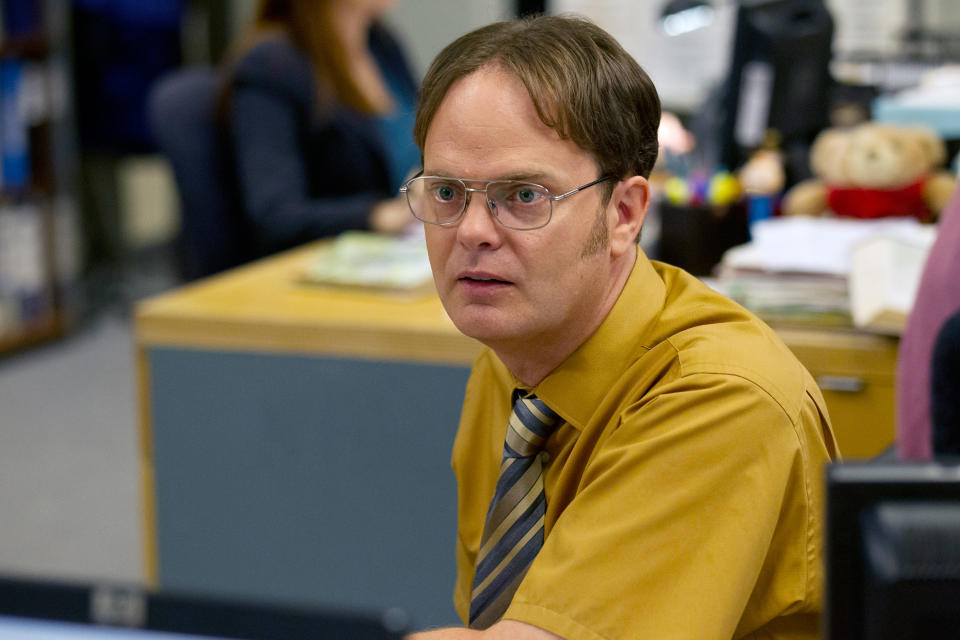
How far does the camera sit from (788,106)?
2.40m

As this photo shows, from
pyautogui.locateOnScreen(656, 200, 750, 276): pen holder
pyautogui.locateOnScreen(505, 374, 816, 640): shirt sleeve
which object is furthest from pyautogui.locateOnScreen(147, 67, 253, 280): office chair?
pyautogui.locateOnScreen(505, 374, 816, 640): shirt sleeve

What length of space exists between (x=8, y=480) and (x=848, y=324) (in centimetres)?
225

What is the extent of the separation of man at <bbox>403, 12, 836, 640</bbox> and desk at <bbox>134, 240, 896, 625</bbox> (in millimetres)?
731

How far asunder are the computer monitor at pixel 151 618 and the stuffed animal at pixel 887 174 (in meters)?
1.68

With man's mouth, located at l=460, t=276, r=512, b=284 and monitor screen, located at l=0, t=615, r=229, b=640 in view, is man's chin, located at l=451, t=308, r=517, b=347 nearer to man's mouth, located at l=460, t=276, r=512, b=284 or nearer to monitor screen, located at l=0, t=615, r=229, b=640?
man's mouth, located at l=460, t=276, r=512, b=284

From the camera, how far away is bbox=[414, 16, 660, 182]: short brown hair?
2.61 ft

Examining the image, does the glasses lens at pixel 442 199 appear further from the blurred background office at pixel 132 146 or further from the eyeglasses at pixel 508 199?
the blurred background office at pixel 132 146

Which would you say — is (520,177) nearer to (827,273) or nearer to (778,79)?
(827,273)

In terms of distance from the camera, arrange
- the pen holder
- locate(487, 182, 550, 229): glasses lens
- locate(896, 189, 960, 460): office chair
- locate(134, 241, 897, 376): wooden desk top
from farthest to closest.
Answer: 1. the pen holder
2. locate(134, 241, 897, 376): wooden desk top
3. locate(896, 189, 960, 460): office chair
4. locate(487, 182, 550, 229): glasses lens

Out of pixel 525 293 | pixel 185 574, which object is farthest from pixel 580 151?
pixel 185 574

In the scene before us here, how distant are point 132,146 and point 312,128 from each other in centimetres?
230

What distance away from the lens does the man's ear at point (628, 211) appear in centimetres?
87

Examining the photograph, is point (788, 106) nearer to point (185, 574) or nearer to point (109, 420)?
point (185, 574)

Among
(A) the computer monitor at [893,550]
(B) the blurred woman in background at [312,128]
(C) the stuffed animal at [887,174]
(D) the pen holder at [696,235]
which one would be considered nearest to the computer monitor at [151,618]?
(A) the computer monitor at [893,550]
